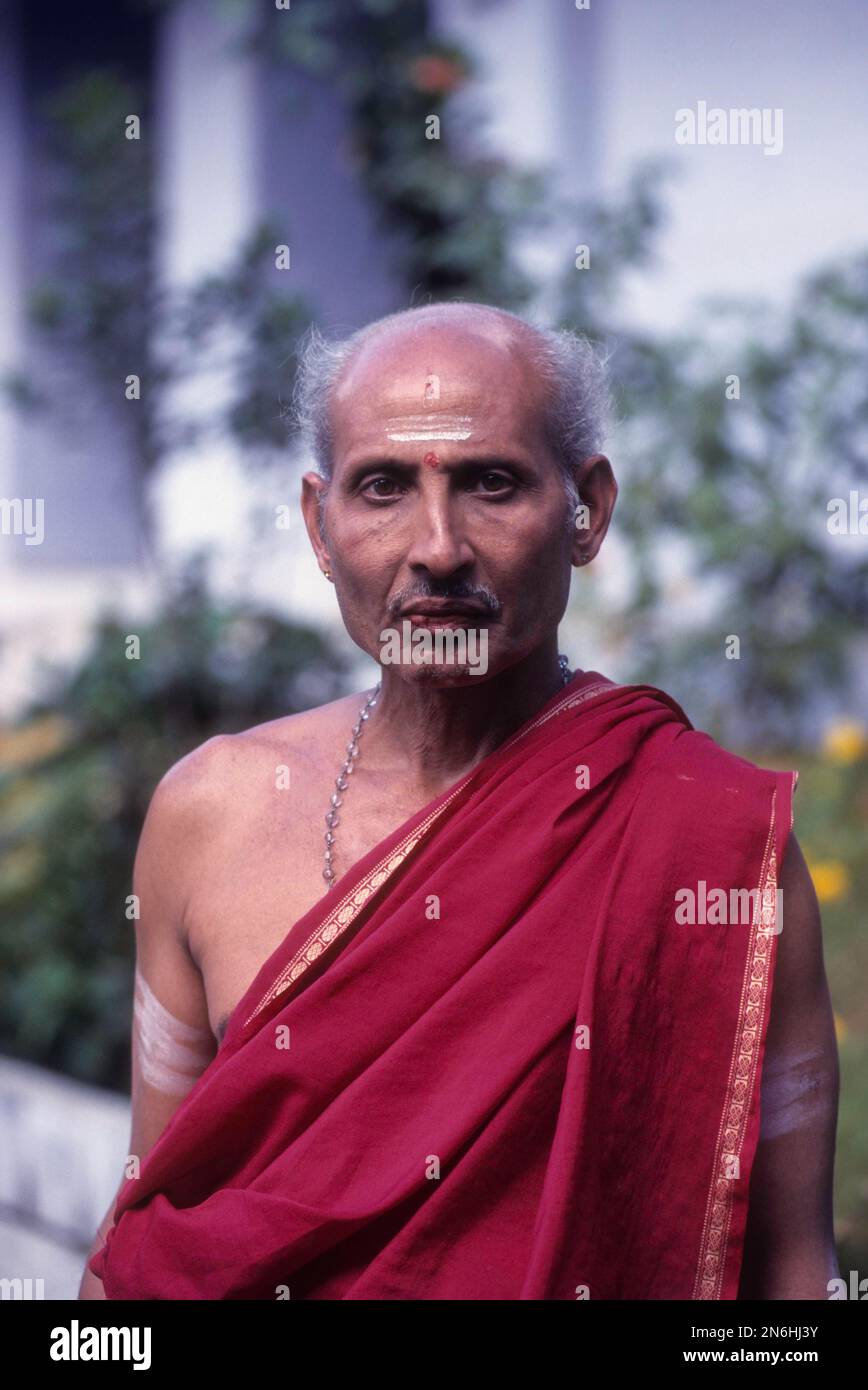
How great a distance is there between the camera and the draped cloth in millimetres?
2010

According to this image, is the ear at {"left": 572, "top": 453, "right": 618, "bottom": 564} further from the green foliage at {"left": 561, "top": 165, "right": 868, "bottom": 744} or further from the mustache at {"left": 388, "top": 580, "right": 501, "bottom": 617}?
the green foliage at {"left": 561, "top": 165, "right": 868, "bottom": 744}

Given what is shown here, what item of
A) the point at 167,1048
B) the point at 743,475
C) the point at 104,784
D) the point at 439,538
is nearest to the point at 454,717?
the point at 439,538

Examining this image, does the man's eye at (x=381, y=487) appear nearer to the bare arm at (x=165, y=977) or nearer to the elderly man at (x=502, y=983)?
the elderly man at (x=502, y=983)

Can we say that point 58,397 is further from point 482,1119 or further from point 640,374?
point 482,1119

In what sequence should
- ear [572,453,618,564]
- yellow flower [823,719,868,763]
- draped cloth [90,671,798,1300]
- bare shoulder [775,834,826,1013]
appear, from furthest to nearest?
yellow flower [823,719,868,763] → ear [572,453,618,564] → bare shoulder [775,834,826,1013] → draped cloth [90,671,798,1300]

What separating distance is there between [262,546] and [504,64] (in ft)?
8.72

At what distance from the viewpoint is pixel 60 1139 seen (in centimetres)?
443

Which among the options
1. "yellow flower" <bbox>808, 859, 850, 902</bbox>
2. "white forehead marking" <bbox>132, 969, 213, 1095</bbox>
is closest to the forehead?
"white forehead marking" <bbox>132, 969, 213, 1095</bbox>

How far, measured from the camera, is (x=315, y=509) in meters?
2.36

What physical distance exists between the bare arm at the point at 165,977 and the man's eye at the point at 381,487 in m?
0.56

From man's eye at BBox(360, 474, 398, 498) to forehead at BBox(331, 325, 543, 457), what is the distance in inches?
2.1

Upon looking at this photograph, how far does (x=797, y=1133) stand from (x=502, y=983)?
46cm

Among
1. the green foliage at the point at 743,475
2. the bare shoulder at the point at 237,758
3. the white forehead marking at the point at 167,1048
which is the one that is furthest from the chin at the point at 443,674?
the green foliage at the point at 743,475

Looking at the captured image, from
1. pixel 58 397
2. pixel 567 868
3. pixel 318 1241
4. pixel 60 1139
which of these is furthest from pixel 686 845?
pixel 58 397
